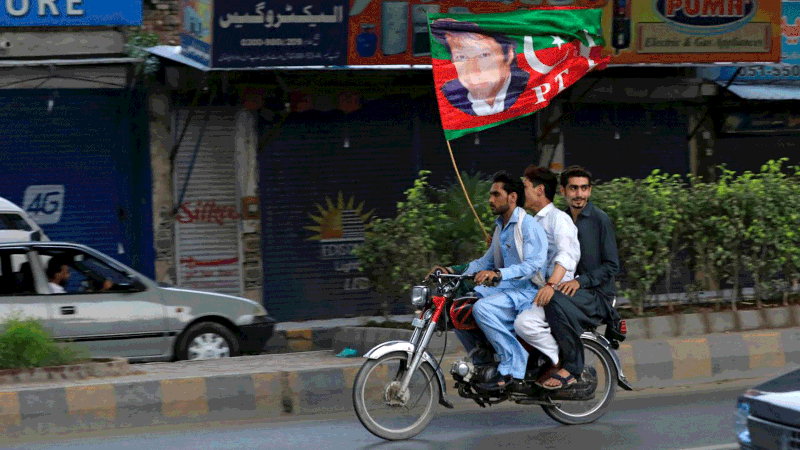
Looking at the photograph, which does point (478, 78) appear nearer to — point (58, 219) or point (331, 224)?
point (331, 224)

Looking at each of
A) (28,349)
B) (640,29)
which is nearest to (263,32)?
(640,29)

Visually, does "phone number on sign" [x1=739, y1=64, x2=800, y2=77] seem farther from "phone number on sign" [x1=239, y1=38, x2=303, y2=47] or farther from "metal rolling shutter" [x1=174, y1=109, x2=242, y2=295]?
"metal rolling shutter" [x1=174, y1=109, x2=242, y2=295]

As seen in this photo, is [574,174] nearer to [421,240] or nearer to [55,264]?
[421,240]

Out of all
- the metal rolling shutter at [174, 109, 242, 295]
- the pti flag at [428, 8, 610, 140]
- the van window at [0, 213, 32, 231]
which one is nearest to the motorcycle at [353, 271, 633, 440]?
the pti flag at [428, 8, 610, 140]

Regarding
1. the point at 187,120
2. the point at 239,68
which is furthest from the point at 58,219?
the point at 239,68

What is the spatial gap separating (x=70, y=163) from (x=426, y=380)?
9.10 m

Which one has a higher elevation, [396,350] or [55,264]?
[55,264]

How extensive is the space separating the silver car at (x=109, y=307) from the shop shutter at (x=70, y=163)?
13.4 ft

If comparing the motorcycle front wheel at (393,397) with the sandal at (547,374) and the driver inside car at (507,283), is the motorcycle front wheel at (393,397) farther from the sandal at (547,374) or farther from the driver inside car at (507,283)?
the sandal at (547,374)

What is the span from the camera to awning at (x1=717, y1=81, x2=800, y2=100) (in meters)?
17.0

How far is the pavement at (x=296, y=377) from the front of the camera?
24.9 feet

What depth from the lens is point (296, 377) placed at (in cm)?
817

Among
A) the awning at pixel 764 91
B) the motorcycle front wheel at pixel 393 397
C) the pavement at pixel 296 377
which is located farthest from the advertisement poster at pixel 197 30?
the awning at pixel 764 91

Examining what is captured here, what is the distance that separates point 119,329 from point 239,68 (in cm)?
363
